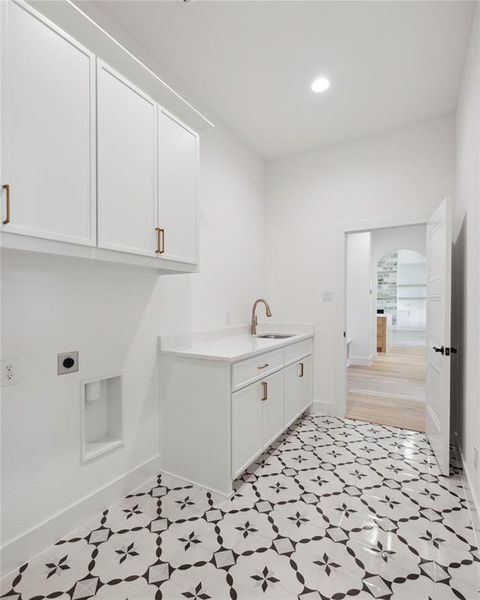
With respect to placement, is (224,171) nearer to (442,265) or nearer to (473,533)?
(442,265)

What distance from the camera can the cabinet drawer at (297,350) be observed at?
284 centimetres

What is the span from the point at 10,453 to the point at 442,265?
2.87 metres

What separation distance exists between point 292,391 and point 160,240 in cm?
185

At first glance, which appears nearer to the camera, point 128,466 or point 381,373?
point 128,466

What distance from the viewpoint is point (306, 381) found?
10.8ft

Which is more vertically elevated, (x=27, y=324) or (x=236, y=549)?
(x=27, y=324)

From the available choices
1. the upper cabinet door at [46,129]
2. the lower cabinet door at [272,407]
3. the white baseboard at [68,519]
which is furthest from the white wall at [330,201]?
the upper cabinet door at [46,129]

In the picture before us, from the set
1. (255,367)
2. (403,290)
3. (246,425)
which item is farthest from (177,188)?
(403,290)

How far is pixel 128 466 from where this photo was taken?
2.06m

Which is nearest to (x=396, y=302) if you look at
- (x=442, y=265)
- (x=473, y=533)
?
(x=442, y=265)

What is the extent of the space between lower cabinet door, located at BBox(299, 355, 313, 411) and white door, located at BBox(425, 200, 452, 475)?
3.58 feet

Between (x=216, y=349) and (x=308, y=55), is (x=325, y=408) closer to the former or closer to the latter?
(x=216, y=349)

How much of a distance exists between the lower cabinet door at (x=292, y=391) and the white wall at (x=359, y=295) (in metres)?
3.50

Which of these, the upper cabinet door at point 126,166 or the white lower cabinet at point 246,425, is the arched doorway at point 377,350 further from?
the upper cabinet door at point 126,166
